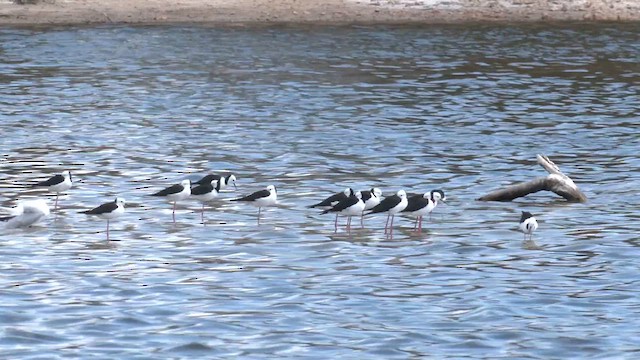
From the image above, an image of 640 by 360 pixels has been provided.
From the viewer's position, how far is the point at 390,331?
18.0 metres

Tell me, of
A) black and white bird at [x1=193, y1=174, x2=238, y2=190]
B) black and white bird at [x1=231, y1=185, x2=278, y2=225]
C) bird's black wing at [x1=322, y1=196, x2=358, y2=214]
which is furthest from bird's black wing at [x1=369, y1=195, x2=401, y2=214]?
black and white bird at [x1=193, y1=174, x2=238, y2=190]

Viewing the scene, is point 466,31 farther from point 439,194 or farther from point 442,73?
point 439,194

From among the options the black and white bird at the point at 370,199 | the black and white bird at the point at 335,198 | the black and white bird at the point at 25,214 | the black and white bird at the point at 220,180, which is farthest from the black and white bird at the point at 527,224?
the black and white bird at the point at 25,214

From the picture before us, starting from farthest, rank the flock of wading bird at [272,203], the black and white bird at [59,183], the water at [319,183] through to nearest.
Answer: the black and white bird at [59,183] → the flock of wading bird at [272,203] → the water at [319,183]

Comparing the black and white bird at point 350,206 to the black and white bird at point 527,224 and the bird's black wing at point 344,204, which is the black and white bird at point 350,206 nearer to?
the bird's black wing at point 344,204

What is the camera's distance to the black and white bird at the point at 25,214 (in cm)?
2381

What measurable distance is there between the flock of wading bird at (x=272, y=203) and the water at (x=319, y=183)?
0.35m

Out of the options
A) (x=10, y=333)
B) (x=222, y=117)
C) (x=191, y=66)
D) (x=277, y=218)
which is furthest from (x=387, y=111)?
(x=10, y=333)

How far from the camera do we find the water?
59.9 feet

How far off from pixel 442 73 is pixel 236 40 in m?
8.87

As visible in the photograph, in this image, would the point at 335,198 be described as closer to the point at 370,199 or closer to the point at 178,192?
the point at 370,199

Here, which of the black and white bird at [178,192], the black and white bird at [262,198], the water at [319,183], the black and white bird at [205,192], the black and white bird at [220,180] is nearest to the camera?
the water at [319,183]

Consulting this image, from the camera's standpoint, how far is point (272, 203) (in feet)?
81.1

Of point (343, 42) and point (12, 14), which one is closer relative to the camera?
point (343, 42)
